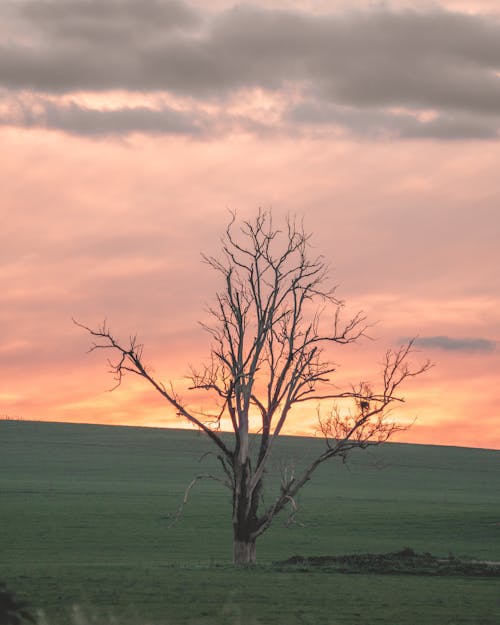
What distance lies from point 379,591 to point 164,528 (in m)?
29.7

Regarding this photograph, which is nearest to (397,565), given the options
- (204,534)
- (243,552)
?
(243,552)

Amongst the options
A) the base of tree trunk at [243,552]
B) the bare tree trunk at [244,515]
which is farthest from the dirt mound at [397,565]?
the bare tree trunk at [244,515]

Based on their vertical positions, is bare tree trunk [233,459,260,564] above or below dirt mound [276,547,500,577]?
above

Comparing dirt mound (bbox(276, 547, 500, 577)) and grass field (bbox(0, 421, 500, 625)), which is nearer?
grass field (bbox(0, 421, 500, 625))

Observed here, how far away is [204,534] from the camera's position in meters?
49.4

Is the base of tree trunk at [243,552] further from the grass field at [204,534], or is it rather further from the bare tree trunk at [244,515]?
the grass field at [204,534]

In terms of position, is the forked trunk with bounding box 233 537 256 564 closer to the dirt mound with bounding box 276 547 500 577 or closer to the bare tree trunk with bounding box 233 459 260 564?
the bare tree trunk with bounding box 233 459 260 564

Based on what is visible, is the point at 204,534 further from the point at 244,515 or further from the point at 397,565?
the point at 397,565

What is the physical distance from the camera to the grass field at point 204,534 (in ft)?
63.9

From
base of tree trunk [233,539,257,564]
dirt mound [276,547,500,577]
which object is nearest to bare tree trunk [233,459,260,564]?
base of tree trunk [233,539,257,564]

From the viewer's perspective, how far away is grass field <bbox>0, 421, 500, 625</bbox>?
19.5 metres

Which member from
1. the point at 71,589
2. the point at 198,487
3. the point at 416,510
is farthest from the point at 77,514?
the point at 71,589

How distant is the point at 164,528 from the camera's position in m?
50.8

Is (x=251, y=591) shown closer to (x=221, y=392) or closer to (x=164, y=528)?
(x=221, y=392)
